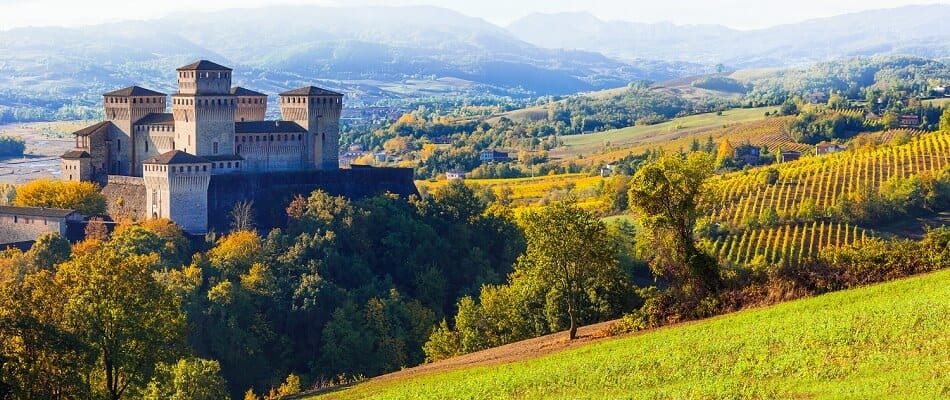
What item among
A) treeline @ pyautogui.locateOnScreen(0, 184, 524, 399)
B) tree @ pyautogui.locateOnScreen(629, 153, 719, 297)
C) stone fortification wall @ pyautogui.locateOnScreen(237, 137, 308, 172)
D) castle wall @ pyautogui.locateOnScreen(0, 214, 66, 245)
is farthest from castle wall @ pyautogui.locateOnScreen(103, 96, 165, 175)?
tree @ pyautogui.locateOnScreen(629, 153, 719, 297)

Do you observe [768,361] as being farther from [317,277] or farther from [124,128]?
[124,128]

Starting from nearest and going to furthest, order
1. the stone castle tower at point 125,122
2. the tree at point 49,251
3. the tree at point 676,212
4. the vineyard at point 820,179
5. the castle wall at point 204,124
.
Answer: the tree at point 676,212, the tree at point 49,251, the castle wall at point 204,124, the stone castle tower at point 125,122, the vineyard at point 820,179

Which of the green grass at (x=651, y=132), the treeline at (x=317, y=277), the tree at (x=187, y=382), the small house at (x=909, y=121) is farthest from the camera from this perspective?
the green grass at (x=651, y=132)

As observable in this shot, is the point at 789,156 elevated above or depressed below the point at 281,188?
below

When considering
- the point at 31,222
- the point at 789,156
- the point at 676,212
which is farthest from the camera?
the point at 789,156

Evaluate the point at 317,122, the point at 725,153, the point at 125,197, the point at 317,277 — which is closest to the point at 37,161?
the point at 725,153

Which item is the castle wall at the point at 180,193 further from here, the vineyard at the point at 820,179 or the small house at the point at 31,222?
the vineyard at the point at 820,179

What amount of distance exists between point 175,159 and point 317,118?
1068 cm

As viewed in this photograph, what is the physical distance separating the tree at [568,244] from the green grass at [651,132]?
113 metres

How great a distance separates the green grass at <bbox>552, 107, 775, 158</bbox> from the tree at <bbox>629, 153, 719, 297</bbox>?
4493 inches

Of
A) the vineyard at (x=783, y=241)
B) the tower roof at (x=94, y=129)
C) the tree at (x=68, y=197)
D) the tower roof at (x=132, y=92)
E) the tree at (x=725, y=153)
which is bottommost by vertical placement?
the tree at (x=725, y=153)

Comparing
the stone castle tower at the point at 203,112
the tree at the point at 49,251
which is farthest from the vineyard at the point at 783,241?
the tree at the point at 49,251

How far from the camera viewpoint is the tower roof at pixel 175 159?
6219 centimetres

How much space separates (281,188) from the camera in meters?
67.1
